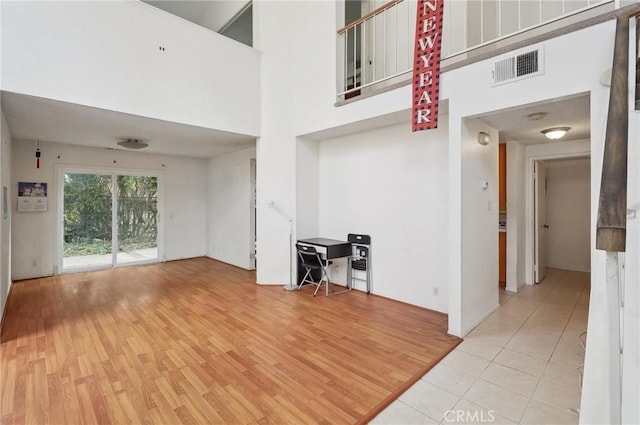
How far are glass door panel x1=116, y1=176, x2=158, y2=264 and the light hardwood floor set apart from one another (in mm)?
1863

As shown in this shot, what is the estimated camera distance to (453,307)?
10.3 feet

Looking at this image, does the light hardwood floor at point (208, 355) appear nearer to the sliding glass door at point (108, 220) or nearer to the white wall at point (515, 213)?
the sliding glass door at point (108, 220)

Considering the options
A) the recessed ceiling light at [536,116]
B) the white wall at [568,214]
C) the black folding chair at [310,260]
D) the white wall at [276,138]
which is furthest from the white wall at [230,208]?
the white wall at [568,214]

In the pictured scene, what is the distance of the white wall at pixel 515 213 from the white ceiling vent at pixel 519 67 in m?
2.34

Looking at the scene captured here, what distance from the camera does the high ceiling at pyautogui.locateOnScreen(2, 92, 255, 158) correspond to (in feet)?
11.5

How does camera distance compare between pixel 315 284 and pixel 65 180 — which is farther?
pixel 65 180

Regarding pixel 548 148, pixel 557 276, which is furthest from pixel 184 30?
pixel 557 276

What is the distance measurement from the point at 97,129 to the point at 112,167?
2.04 metres

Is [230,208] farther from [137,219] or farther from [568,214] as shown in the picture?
[568,214]

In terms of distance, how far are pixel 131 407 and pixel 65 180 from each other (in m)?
5.56

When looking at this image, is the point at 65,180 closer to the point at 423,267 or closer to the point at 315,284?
the point at 315,284

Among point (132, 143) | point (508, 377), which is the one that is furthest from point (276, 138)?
point (508, 377)

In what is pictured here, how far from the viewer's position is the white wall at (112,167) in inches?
209

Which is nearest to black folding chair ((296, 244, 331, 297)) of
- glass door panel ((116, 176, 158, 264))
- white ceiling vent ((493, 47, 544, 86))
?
white ceiling vent ((493, 47, 544, 86))
